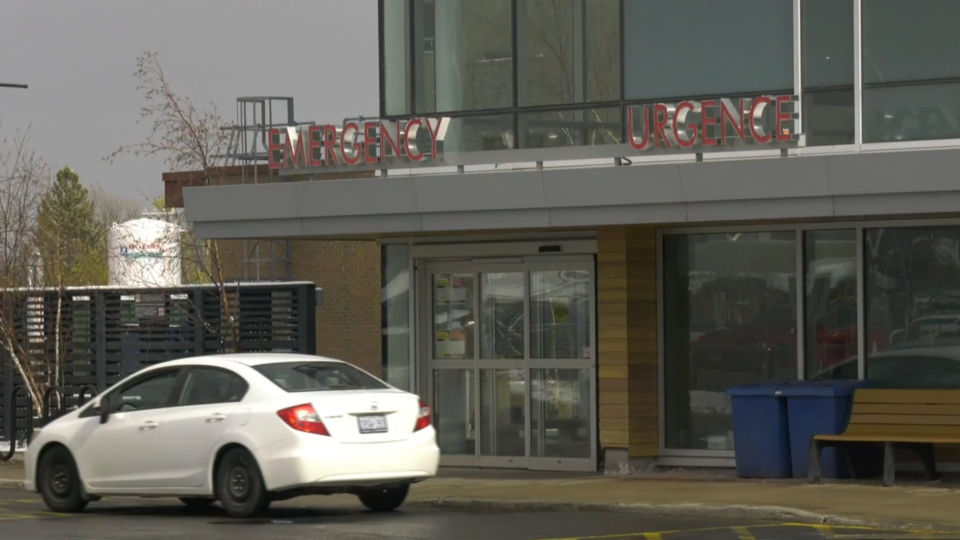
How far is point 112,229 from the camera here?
45844mm

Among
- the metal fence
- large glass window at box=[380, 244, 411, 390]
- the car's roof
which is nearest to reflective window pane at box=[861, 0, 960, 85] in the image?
large glass window at box=[380, 244, 411, 390]

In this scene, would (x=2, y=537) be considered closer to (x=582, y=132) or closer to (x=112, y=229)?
(x=582, y=132)

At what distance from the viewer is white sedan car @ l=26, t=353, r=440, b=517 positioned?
13.7 metres

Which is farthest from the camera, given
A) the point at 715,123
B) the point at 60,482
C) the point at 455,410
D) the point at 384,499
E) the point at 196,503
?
the point at 455,410

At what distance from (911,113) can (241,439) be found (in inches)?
298

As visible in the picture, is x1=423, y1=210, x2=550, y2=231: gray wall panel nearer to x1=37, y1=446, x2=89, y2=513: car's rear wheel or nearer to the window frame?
the window frame

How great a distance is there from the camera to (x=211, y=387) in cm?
1458

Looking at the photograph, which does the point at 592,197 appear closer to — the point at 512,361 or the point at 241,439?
the point at 512,361

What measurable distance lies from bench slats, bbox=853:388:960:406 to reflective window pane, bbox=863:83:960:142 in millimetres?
2537

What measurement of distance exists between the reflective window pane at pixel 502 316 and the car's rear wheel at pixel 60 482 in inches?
226

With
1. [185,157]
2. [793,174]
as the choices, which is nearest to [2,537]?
[793,174]

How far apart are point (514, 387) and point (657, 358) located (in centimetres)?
187

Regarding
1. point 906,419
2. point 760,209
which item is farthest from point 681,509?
point 760,209

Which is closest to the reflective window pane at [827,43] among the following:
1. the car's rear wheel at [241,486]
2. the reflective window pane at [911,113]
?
the reflective window pane at [911,113]
